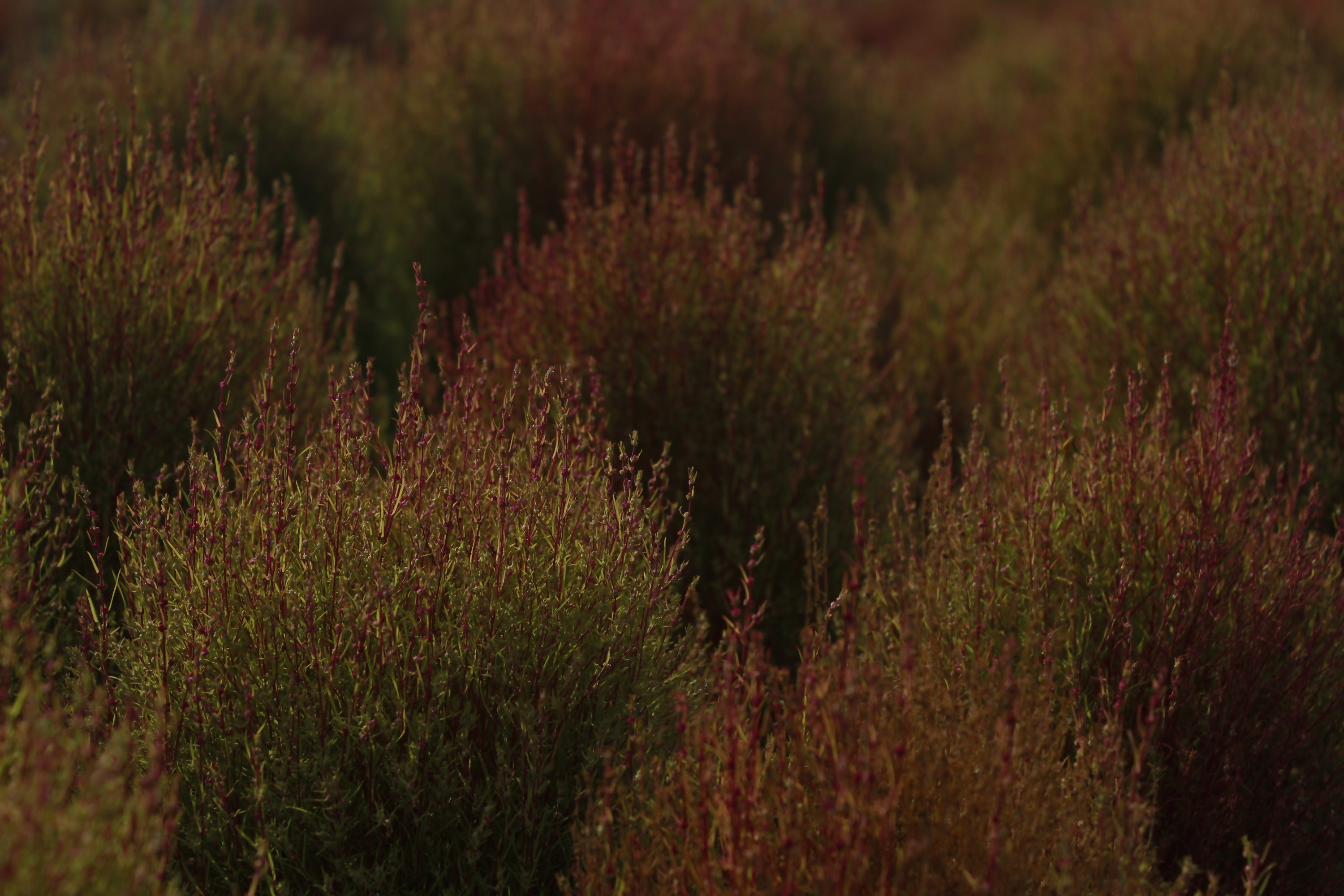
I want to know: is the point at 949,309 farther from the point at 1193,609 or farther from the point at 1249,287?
the point at 1193,609

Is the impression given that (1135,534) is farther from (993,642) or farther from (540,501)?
(540,501)

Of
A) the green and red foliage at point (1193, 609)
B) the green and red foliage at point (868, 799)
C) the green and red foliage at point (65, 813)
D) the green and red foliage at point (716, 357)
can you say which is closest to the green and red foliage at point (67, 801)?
the green and red foliage at point (65, 813)

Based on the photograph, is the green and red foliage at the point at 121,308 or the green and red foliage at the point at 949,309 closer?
the green and red foliage at the point at 121,308

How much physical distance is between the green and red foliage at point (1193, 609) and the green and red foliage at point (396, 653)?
84cm

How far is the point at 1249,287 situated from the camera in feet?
15.4

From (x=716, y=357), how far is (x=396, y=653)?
2.15 metres

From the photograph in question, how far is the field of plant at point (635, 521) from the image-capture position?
2.43 m

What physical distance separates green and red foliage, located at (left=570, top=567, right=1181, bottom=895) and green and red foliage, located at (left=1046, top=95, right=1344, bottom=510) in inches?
88.2

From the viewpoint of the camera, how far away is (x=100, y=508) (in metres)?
3.87

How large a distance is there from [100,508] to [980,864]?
2.87 meters

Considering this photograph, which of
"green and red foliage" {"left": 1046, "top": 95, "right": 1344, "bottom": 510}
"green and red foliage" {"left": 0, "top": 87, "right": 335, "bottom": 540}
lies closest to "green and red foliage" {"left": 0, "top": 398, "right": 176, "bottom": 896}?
"green and red foliage" {"left": 0, "top": 87, "right": 335, "bottom": 540}

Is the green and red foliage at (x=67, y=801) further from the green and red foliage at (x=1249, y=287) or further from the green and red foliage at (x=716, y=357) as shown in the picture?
the green and red foliage at (x=1249, y=287)

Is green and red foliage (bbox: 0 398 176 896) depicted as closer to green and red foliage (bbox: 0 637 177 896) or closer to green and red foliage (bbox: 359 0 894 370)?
green and red foliage (bbox: 0 637 177 896)

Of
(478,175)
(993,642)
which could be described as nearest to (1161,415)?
(993,642)
